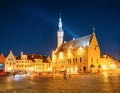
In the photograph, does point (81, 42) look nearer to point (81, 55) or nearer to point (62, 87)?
point (81, 55)

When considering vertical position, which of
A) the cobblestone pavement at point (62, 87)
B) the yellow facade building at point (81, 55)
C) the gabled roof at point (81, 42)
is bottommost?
the cobblestone pavement at point (62, 87)

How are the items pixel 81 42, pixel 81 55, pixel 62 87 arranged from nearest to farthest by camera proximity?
pixel 62 87 < pixel 81 55 < pixel 81 42

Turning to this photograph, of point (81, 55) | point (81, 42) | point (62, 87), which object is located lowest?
point (62, 87)

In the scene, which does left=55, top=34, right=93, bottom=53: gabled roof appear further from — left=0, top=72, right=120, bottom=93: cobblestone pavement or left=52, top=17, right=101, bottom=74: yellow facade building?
left=0, top=72, right=120, bottom=93: cobblestone pavement

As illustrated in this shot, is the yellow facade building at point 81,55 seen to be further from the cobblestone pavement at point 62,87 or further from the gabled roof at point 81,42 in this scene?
the cobblestone pavement at point 62,87

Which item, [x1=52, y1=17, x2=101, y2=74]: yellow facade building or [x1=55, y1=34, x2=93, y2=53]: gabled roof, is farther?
[x1=55, y1=34, x2=93, y2=53]: gabled roof

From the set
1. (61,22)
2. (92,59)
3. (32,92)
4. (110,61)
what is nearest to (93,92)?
(32,92)

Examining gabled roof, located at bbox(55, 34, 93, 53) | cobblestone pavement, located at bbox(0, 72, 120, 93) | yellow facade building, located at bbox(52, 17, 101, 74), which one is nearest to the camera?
cobblestone pavement, located at bbox(0, 72, 120, 93)

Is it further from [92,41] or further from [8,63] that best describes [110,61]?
[8,63]

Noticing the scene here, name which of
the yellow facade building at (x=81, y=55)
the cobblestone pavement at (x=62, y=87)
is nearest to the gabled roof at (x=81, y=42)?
the yellow facade building at (x=81, y=55)

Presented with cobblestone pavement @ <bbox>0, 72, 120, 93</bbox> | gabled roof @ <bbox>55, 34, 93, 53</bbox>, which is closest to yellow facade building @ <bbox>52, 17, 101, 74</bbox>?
gabled roof @ <bbox>55, 34, 93, 53</bbox>

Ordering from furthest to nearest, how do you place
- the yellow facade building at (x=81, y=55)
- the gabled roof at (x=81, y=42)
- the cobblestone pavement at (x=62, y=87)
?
the gabled roof at (x=81, y=42)
the yellow facade building at (x=81, y=55)
the cobblestone pavement at (x=62, y=87)

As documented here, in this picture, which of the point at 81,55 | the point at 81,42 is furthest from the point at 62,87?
the point at 81,42

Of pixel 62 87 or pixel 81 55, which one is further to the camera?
pixel 81 55
